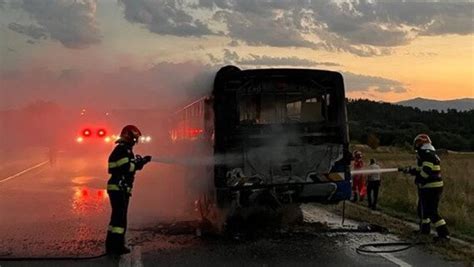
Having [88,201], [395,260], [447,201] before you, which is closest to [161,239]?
[395,260]

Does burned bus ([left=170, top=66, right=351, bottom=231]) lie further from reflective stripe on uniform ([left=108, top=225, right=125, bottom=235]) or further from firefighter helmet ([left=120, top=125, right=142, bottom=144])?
reflective stripe on uniform ([left=108, top=225, right=125, bottom=235])

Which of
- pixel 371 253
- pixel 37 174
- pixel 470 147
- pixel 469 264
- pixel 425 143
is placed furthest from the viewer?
pixel 470 147

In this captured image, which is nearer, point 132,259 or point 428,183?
point 132,259

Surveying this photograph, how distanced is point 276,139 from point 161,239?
2.44m

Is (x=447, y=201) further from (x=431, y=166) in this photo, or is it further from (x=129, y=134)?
(x=129, y=134)

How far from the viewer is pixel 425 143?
9.92 metres

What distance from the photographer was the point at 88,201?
621 inches

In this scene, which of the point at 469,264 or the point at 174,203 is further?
the point at 174,203

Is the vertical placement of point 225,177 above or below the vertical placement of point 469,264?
above

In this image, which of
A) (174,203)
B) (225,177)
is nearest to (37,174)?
(174,203)

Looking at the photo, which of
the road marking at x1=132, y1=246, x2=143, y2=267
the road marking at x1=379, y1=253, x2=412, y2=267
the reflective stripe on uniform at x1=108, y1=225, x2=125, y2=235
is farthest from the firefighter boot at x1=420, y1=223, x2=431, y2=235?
the reflective stripe on uniform at x1=108, y1=225, x2=125, y2=235

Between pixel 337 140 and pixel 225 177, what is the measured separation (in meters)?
1.97

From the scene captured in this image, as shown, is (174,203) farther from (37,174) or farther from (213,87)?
(37,174)

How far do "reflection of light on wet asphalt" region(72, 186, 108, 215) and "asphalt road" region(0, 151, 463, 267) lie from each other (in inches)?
0.9
